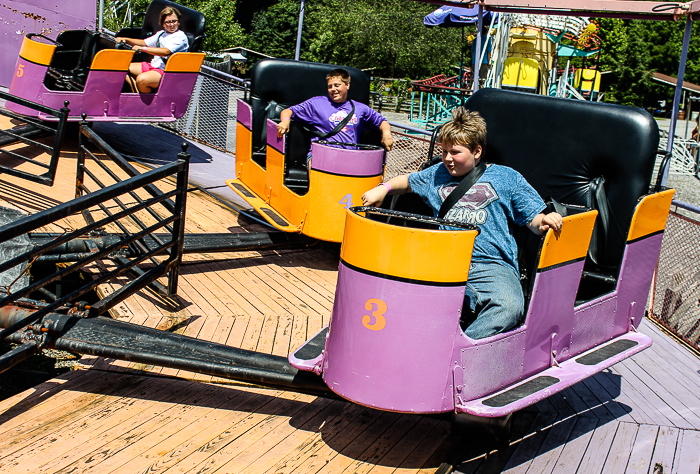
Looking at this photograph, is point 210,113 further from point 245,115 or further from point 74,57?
point 245,115

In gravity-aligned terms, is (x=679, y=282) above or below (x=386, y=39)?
below

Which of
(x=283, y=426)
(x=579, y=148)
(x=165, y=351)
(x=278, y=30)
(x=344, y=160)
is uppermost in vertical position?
(x=278, y=30)

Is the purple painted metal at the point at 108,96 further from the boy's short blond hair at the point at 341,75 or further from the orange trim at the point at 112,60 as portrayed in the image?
the boy's short blond hair at the point at 341,75

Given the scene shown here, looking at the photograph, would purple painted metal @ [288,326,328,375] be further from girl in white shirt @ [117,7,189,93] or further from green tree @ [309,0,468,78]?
green tree @ [309,0,468,78]

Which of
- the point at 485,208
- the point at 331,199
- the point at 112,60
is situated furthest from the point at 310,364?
the point at 112,60

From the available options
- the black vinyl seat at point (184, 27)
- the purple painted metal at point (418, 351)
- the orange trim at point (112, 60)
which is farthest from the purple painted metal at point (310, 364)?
the black vinyl seat at point (184, 27)

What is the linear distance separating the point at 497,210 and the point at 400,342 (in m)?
0.92

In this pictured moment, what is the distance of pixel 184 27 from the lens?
339 inches

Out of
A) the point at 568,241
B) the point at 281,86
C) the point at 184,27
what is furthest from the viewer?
the point at 184,27

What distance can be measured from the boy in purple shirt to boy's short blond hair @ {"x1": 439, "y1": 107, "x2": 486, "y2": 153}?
98.5 inches

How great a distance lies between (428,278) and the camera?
2.43 meters

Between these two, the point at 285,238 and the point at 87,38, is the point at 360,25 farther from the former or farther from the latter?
the point at 285,238

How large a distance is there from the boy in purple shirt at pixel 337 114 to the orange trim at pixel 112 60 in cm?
285

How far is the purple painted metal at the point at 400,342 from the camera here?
8.03ft
